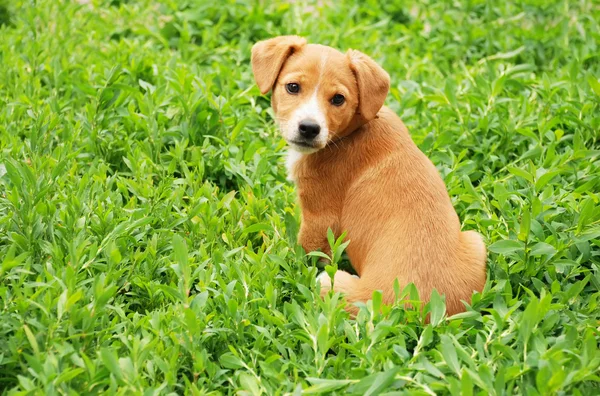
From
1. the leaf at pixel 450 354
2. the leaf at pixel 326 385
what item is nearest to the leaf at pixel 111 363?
the leaf at pixel 326 385

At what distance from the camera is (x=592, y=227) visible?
4.32m

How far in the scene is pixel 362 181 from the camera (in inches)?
170

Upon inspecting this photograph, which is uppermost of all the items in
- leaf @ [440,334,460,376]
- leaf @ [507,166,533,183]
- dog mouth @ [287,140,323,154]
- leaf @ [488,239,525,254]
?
dog mouth @ [287,140,323,154]

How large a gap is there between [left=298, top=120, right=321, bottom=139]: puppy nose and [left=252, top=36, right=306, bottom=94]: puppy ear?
461 mm

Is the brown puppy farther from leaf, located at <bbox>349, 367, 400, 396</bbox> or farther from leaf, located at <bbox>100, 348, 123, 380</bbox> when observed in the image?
leaf, located at <bbox>100, 348, 123, 380</bbox>

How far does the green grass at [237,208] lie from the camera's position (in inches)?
137

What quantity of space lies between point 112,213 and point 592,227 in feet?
9.12

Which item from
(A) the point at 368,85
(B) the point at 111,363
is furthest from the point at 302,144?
(B) the point at 111,363

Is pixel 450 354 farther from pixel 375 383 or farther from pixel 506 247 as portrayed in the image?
pixel 506 247

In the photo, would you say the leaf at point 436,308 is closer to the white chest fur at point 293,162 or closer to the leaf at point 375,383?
the leaf at point 375,383

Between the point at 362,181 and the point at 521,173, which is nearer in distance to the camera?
the point at 362,181

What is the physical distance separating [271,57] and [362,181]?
36.8 inches

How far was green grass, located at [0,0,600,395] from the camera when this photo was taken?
349 cm

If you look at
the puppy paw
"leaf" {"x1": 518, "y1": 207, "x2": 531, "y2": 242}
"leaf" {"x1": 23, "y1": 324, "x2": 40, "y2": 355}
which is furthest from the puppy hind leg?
"leaf" {"x1": 23, "y1": 324, "x2": 40, "y2": 355}
